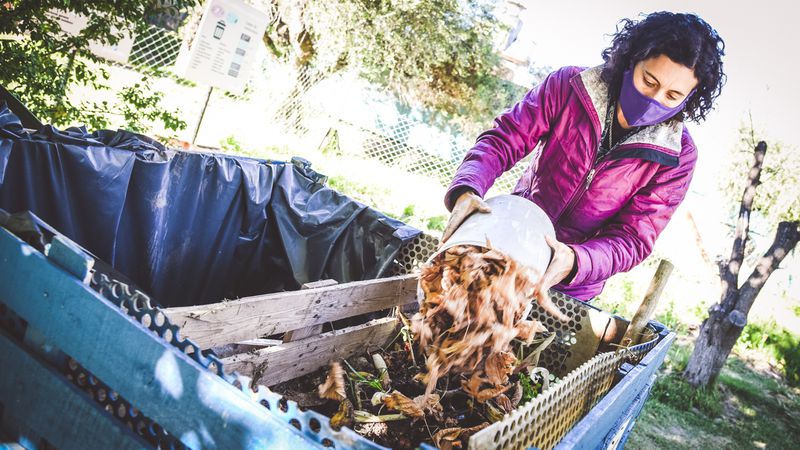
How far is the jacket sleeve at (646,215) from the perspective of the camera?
2.25 metres

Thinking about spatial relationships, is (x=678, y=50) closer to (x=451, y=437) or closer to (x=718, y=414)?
(x=451, y=437)

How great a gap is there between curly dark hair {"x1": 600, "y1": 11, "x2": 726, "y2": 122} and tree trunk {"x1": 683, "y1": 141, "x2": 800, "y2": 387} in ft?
16.8

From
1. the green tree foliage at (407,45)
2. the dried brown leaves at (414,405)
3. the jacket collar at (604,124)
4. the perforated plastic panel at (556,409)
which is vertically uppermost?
the green tree foliage at (407,45)

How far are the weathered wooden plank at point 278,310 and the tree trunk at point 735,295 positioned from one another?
19.4 ft

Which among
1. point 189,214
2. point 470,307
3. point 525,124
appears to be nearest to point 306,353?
point 470,307

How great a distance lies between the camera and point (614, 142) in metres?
2.54

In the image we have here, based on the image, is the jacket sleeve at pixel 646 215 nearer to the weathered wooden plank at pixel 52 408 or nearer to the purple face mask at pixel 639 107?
the purple face mask at pixel 639 107

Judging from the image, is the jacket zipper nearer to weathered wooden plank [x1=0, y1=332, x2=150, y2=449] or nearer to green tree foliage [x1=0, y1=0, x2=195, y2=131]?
weathered wooden plank [x1=0, y1=332, x2=150, y2=449]

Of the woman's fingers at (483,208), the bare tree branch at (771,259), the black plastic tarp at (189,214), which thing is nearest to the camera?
the woman's fingers at (483,208)

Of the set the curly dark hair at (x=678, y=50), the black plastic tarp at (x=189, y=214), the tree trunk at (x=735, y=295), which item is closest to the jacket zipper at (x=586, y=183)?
the curly dark hair at (x=678, y=50)

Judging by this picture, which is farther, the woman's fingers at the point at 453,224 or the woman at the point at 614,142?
the woman at the point at 614,142

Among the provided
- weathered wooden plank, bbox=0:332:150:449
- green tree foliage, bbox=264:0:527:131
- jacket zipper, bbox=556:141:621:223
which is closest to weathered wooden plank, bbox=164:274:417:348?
weathered wooden plank, bbox=0:332:150:449

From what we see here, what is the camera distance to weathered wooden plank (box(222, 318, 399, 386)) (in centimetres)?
204

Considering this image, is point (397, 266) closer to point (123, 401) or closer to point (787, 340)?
point (123, 401)
